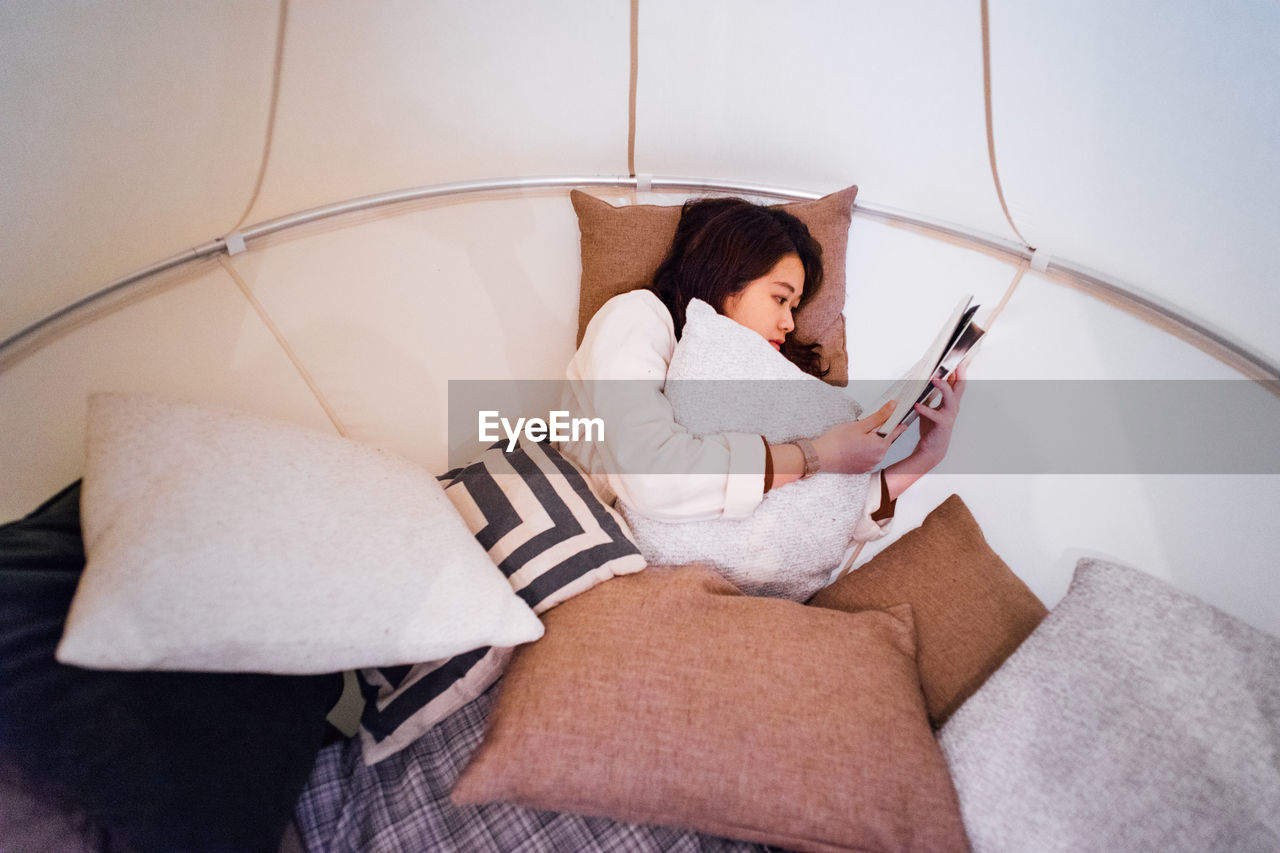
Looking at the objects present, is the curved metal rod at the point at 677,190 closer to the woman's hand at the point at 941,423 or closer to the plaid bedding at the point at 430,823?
the woman's hand at the point at 941,423

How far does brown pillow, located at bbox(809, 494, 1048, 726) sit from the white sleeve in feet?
0.82

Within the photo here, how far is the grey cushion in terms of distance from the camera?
2.12ft

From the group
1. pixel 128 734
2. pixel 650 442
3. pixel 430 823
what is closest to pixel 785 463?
pixel 650 442

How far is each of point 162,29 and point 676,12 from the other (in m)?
0.96

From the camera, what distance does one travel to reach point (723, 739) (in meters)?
0.72

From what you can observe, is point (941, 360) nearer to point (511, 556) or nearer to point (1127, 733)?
point (1127, 733)

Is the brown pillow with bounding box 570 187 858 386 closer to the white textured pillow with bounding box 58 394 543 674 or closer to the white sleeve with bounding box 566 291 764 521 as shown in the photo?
the white sleeve with bounding box 566 291 764 521

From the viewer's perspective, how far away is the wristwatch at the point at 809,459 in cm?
104

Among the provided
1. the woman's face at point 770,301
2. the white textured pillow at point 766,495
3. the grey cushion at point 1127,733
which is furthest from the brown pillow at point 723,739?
the woman's face at point 770,301

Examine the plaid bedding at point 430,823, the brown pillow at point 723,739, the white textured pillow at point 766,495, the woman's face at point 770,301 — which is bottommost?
the plaid bedding at point 430,823

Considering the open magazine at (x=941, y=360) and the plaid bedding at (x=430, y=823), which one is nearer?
the plaid bedding at (x=430, y=823)

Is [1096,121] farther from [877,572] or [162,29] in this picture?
[162,29]

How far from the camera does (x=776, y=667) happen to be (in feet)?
2.56

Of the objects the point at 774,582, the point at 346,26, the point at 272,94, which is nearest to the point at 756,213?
the point at 774,582
